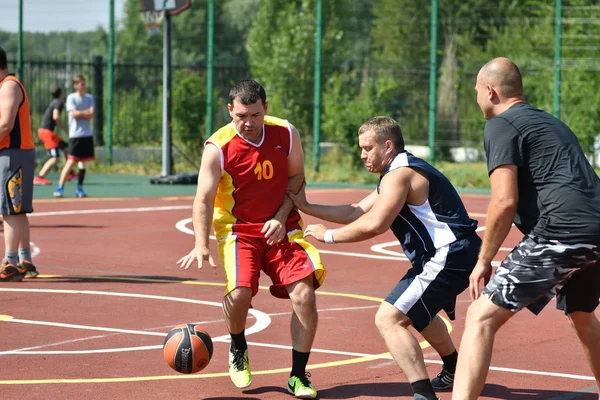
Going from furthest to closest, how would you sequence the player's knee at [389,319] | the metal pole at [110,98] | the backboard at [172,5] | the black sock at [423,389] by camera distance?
the metal pole at [110,98]
the backboard at [172,5]
the player's knee at [389,319]
the black sock at [423,389]

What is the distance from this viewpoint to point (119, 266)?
12617 mm

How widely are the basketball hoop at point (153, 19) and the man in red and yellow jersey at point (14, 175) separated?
13.8 meters

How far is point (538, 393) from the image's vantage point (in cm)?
702

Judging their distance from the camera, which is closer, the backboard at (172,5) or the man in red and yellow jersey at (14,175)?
the man in red and yellow jersey at (14,175)

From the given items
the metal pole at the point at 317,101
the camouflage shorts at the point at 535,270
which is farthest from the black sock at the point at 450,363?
the metal pole at the point at 317,101

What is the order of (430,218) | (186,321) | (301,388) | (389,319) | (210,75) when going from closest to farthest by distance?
1. (389,319)
2. (430,218)
3. (301,388)
4. (186,321)
5. (210,75)

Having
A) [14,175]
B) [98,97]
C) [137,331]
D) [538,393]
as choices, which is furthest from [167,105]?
[538,393]

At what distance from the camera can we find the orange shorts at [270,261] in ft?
23.3

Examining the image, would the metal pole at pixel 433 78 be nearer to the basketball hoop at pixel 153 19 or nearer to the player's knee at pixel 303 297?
the basketball hoop at pixel 153 19

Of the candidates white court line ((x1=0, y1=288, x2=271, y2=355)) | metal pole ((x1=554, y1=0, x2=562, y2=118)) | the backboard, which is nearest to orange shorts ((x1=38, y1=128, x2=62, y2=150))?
the backboard

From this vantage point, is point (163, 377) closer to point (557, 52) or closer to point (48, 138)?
point (48, 138)

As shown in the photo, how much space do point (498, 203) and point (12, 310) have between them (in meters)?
5.22

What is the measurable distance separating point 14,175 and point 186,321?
9.54ft

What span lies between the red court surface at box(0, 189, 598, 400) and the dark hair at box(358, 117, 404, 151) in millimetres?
1543
